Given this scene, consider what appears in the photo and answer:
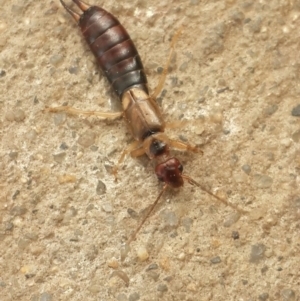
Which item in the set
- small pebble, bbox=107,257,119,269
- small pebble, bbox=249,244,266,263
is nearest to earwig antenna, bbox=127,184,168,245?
small pebble, bbox=107,257,119,269

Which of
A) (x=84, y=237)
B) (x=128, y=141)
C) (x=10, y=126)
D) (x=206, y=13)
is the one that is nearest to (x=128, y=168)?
(x=128, y=141)

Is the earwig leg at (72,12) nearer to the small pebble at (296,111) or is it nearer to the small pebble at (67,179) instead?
the small pebble at (67,179)

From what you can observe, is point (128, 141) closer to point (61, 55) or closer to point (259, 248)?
point (61, 55)

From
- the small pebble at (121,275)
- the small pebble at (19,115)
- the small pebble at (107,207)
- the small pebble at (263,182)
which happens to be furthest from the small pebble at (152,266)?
the small pebble at (19,115)

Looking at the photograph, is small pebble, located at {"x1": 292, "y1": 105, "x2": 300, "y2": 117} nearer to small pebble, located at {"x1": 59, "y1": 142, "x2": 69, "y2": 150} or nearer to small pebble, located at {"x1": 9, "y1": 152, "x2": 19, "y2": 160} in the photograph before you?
small pebble, located at {"x1": 59, "y1": 142, "x2": 69, "y2": 150}

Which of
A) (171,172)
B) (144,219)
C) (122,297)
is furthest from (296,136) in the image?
(122,297)

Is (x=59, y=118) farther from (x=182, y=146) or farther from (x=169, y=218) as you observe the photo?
(x=169, y=218)
